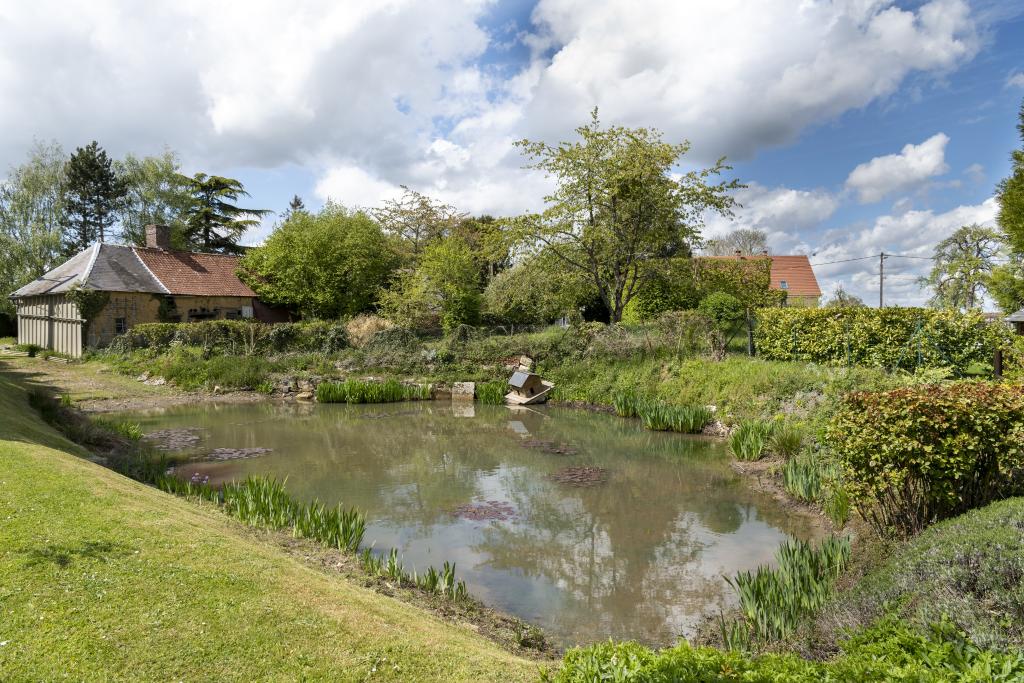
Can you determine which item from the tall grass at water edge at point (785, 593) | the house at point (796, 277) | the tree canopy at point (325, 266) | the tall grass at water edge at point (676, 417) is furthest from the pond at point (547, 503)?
the house at point (796, 277)

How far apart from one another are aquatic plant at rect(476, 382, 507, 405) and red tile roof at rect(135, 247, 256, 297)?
1719cm

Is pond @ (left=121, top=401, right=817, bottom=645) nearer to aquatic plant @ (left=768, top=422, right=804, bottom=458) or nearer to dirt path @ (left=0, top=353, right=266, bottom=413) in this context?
aquatic plant @ (left=768, top=422, right=804, bottom=458)

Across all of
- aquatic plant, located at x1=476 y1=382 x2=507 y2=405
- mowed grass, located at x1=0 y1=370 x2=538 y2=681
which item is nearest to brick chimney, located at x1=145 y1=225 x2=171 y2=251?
aquatic plant, located at x1=476 y1=382 x2=507 y2=405

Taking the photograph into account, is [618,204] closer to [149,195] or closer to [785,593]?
[785,593]

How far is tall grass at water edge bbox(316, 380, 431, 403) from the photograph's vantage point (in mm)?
19312

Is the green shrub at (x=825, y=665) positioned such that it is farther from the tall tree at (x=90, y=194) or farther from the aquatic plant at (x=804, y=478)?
the tall tree at (x=90, y=194)

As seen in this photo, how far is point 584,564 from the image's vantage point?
698 cm

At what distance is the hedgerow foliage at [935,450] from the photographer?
5.57 m

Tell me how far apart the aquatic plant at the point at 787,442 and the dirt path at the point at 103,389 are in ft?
52.7

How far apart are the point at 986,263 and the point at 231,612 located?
40831 millimetres

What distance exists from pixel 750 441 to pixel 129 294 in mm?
26983

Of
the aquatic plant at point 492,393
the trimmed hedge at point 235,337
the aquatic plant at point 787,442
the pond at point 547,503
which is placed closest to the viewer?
the pond at point 547,503

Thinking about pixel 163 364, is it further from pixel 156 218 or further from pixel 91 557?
pixel 156 218

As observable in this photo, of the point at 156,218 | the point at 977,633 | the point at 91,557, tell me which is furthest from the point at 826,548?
the point at 156,218
